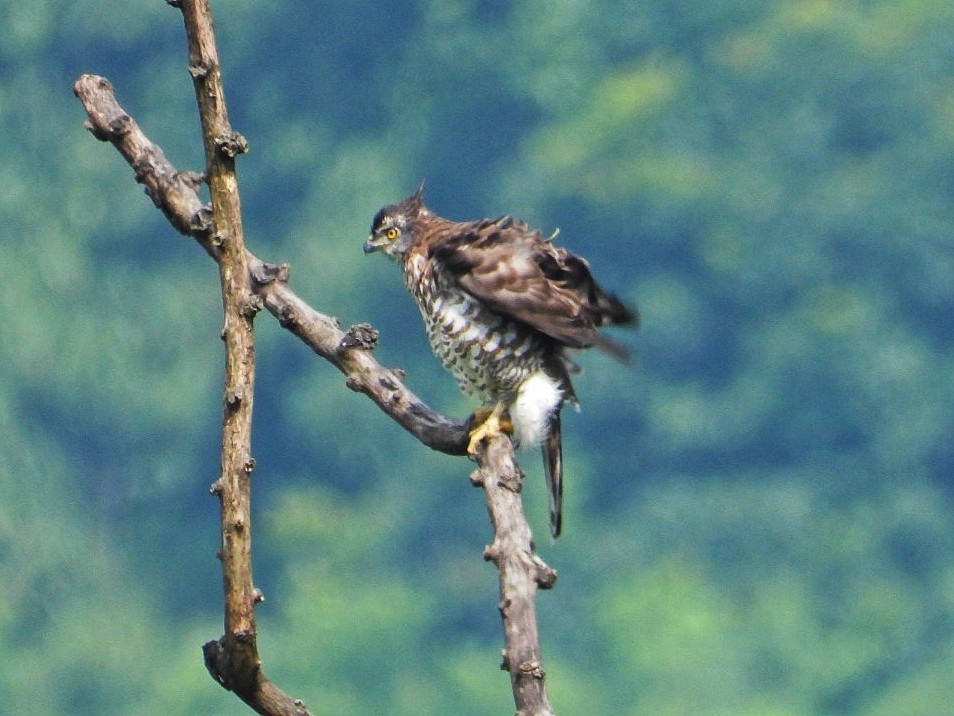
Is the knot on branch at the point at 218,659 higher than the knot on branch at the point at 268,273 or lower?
lower

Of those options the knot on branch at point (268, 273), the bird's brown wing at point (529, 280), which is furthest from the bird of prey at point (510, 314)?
the knot on branch at point (268, 273)

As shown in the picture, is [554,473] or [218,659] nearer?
[218,659]

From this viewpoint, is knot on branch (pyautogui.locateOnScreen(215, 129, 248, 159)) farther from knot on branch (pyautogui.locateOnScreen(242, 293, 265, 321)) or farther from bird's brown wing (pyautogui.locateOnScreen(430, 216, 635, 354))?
bird's brown wing (pyautogui.locateOnScreen(430, 216, 635, 354))

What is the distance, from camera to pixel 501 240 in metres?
3.12

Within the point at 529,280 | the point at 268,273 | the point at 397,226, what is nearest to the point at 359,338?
the point at 268,273

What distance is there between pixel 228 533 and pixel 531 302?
2.82ft

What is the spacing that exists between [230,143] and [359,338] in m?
0.65

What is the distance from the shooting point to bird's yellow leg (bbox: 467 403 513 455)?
2.90 metres

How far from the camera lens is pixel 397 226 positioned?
3.37 meters

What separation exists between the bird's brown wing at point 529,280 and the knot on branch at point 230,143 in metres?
0.74

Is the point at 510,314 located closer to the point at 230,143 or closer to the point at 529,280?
the point at 529,280

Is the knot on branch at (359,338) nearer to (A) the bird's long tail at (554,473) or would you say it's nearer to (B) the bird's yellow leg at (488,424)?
(B) the bird's yellow leg at (488,424)

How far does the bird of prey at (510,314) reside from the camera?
3.02 meters

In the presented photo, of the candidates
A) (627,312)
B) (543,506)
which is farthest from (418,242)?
(543,506)
